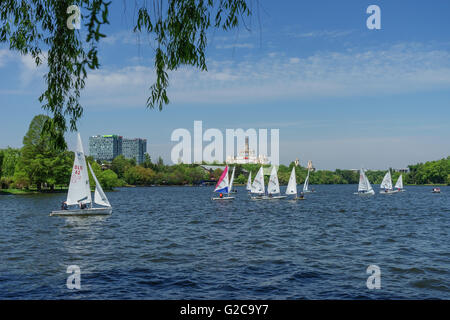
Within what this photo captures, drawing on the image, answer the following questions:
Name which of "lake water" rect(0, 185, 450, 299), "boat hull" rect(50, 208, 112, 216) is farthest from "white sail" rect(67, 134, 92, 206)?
"lake water" rect(0, 185, 450, 299)

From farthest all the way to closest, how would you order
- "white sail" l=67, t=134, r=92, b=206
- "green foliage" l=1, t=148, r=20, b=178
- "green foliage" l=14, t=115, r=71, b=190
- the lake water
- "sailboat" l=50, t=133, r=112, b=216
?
"green foliage" l=1, t=148, r=20, b=178, "green foliage" l=14, t=115, r=71, b=190, "white sail" l=67, t=134, r=92, b=206, "sailboat" l=50, t=133, r=112, b=216, the lake water

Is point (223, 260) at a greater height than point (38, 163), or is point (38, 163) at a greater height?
point (38, 163)

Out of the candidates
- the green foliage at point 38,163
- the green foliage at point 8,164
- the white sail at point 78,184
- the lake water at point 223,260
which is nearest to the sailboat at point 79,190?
the white sail at point 78,184

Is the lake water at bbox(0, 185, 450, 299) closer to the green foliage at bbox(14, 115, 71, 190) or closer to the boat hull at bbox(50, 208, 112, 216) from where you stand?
the boat hull at bbox(50, 208, 112, 216)

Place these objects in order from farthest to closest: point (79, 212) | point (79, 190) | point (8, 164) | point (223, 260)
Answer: point (8, 164), point (79, 190), point (79, 212), point (223, 260)

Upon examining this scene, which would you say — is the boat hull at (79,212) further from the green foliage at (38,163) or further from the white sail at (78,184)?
the green foliage at (38,163)

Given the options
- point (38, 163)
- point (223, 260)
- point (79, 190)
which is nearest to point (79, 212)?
point (79, 190)

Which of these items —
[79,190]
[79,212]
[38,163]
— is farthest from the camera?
[38,163]

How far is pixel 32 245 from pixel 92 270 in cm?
1213

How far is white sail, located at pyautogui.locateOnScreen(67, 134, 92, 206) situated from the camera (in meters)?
52.9

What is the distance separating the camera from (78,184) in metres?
53.1

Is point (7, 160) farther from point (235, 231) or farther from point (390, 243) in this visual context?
point (390, 243)

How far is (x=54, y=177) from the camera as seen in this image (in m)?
110

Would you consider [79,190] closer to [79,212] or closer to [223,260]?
[79,212]
